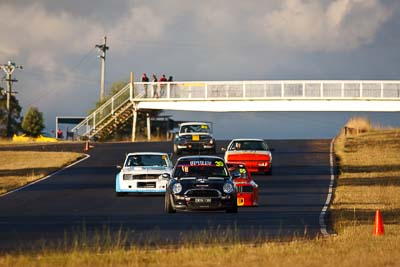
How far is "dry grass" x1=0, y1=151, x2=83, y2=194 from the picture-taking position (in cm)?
4338

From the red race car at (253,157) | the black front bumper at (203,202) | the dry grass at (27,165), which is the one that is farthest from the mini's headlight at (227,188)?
the red race car at (253,157)

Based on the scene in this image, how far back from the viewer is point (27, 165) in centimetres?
5328

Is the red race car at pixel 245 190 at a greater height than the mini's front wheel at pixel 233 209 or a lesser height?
greater

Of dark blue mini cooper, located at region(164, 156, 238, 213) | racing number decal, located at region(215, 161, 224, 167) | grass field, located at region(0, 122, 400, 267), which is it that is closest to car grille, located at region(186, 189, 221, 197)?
dark blue mini cooper, located at region(164, 156, 238, 213)

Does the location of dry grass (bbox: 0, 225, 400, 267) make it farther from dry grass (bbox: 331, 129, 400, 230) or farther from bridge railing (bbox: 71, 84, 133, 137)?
bridge railing (bbox: 71, 84, 133, 137)

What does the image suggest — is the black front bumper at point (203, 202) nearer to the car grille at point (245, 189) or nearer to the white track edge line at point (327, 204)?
the white track edge line at point (327, 204)

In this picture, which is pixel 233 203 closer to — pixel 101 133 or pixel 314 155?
pixel 314 155

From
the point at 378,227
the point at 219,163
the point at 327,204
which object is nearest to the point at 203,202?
the point at 219,163

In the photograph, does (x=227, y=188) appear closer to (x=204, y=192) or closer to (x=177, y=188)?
(x=204, y=192)

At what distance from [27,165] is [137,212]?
2584 centimetres

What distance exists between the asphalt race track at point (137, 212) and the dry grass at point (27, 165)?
964 mm

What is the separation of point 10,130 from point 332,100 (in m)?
45.9

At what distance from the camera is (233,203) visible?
89.8 feet

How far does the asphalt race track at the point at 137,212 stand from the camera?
72.2 feet
